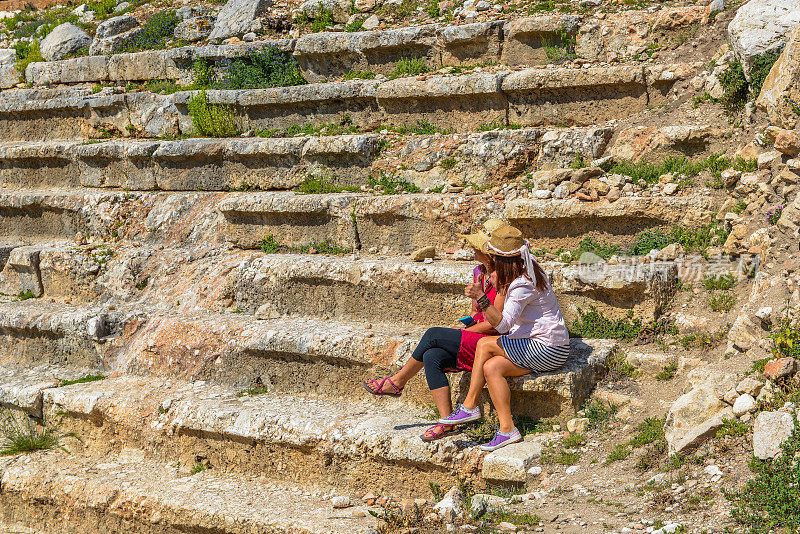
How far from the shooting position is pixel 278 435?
573 centimetres

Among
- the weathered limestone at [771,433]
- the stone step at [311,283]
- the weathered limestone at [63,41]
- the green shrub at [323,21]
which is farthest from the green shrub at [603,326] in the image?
the weathered limestone at [63,41]

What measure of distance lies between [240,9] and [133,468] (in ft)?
22.7

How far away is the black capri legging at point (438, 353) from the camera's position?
5297 millimetres

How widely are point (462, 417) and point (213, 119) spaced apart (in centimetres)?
572

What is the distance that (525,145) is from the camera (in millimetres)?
7340

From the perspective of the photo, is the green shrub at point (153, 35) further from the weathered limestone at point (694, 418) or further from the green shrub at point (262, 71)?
the weathered limestone at point (694, 418)

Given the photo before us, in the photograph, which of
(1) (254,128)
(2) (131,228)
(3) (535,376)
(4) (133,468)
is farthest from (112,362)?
(3) (535,376)

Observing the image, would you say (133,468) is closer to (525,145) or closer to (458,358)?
(458,358)

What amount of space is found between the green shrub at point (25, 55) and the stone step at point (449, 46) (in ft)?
6.51

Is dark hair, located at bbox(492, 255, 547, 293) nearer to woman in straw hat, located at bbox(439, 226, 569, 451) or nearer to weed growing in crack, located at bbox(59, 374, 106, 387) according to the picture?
woman in straw hat, located at bbox(439, 226, 569, 451)

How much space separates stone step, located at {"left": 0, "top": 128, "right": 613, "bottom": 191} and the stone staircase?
1.0 inches

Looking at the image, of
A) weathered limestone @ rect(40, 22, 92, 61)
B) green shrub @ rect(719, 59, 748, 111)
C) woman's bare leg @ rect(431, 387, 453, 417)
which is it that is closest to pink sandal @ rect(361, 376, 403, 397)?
woman's bare leg @ rect(431, 387, 453, 417)

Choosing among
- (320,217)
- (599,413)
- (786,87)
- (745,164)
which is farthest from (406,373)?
(786,87)

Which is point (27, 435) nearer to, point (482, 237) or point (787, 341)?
point (482, 237)
